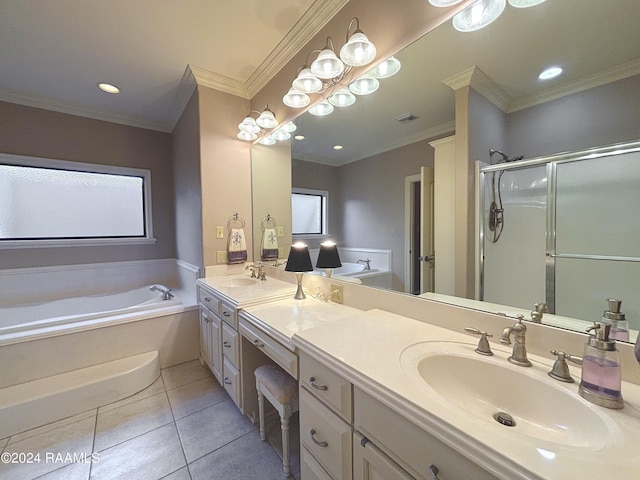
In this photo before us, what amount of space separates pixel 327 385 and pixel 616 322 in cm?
90

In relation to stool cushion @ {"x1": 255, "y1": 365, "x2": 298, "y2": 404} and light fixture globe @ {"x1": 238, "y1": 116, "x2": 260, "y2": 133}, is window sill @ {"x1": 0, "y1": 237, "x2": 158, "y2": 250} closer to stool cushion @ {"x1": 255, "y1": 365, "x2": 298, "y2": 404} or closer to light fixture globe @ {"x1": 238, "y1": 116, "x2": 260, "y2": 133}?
light fixture globe @ {"x1": 238, "y1": 116, "x2": 260, "y2": 133}

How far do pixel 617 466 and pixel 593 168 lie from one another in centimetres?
82

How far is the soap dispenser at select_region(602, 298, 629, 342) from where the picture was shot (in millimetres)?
740

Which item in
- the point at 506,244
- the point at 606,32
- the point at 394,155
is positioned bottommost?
the point at 506,244

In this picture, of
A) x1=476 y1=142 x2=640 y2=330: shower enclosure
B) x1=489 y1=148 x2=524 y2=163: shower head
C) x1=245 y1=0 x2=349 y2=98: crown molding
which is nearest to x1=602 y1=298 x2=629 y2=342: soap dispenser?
x1=476 y1=142 x2=640 y2=330: shower enclosure

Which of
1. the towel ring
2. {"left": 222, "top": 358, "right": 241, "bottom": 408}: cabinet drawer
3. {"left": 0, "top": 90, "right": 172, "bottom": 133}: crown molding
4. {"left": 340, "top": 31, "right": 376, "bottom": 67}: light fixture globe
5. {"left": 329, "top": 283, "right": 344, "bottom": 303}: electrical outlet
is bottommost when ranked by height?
{"left": 222, "top": 358, "right": 241, "bottom": 408}: cabinet drawer

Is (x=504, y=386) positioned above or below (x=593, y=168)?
below

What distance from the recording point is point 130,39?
1863mm

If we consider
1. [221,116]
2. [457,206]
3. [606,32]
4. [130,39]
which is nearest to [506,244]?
[457,206]

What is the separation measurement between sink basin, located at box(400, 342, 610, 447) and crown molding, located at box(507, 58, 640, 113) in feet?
2.97

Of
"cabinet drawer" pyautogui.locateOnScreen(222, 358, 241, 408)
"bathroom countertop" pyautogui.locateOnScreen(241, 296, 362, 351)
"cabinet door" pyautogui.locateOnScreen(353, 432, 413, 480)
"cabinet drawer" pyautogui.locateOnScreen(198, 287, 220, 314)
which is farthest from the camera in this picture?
"cabinet drawer" pyautogui.locateOnScreen(198, 287, 220, 314)

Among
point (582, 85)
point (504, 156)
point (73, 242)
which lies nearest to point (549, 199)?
point (504, 156)

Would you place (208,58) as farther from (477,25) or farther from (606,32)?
(606,32)

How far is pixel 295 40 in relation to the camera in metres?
1.83
